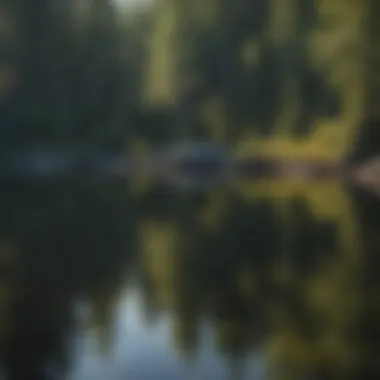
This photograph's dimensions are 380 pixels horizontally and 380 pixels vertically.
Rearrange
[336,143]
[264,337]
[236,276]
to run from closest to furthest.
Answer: [264,337], [236,276], [336,143]

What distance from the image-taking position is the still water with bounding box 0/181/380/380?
2.10 metres

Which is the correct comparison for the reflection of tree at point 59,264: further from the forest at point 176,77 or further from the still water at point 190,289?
the forest at point 176,77

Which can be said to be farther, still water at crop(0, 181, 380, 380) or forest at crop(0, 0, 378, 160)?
forest at crop(0, 0, 378, 160)

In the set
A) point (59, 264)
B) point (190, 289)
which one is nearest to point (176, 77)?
A: point (59, 264)

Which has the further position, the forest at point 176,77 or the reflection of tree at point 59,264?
the forest at point 176,77

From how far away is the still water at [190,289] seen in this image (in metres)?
2.10

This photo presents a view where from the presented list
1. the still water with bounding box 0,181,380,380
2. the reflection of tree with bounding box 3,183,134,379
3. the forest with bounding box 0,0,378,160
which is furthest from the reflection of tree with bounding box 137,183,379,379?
the forest with bounding box 0,0,378,160

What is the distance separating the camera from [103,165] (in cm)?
503

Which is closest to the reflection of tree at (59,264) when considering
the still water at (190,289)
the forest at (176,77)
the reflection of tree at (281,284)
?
the still water at (190,289)

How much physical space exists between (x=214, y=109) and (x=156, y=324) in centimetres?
269

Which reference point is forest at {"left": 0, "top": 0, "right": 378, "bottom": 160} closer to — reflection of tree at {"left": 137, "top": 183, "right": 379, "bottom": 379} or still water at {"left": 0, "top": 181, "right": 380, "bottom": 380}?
still water at {"left": 0, "top": 181, "right": 380, "bottom": 380}

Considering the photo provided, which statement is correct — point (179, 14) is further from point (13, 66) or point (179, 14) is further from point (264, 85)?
point (13, 66)

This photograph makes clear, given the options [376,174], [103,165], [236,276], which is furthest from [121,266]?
[376,174]

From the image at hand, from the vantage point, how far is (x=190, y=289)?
2.85 metres
